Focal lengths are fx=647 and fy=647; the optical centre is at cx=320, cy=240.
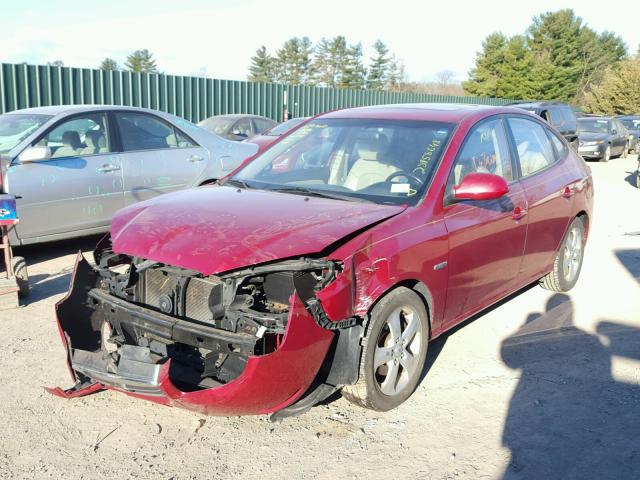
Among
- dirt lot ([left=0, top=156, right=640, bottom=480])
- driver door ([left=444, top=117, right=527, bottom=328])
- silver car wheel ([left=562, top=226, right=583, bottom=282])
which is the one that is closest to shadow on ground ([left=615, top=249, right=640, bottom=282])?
silver car wheel ([left=562, top=226, right=583, bottom=282])

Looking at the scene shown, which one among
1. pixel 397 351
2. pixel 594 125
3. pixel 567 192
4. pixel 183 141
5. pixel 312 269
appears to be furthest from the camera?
pixel 594 125

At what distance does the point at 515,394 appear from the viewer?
163 inches

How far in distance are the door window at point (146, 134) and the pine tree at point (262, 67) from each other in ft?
245

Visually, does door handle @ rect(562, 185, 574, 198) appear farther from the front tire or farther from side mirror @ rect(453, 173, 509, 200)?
the front tire

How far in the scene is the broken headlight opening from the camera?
3207 mm

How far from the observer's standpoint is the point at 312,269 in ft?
11.0

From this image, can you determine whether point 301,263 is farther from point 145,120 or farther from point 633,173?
→ point 633,173

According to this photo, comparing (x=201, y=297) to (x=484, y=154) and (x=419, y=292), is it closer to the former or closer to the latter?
(x=419, y=292)

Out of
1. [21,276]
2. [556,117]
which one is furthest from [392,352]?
[556,117]

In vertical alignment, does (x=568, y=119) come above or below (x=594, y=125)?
above

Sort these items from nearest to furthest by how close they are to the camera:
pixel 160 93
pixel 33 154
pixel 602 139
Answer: pixel 33 154, pixel 160 93, pixel 602 139

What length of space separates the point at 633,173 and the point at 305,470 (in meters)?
18.3

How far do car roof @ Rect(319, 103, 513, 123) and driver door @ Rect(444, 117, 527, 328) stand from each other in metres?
0.14

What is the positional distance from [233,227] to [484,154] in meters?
2.13
